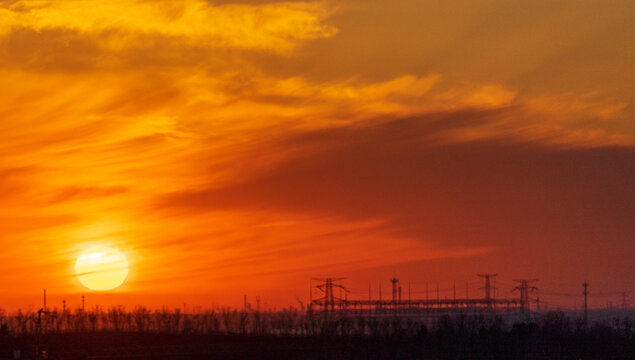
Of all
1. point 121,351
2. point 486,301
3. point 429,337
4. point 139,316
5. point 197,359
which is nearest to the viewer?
point 197,359

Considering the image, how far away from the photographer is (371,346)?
9144cm

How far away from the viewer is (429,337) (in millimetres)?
96188

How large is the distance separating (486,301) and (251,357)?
125103 mm

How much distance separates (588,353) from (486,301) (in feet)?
359

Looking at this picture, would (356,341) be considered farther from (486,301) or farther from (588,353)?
(486,301)

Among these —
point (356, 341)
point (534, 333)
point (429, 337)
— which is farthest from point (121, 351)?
point (534, 333)

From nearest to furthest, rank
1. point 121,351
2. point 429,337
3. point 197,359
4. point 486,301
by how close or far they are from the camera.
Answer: point 197,359, point 121,351, point 429,337, point 486,301

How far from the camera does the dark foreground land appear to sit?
3263 inches

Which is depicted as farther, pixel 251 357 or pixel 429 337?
pixel 429 337

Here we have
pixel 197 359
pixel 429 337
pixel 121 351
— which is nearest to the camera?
pixel 197 359

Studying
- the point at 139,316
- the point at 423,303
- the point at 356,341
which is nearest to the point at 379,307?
the point at 423,303

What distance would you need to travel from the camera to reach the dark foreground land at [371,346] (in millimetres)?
82875

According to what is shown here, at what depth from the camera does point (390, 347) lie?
90.2m

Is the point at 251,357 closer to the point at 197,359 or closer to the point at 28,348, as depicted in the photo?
the point at 197,359
